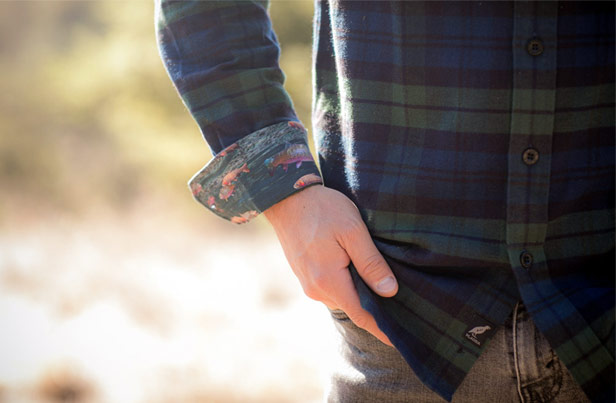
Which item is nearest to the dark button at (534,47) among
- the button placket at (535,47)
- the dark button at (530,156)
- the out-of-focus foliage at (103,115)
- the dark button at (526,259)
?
the button placket at (535,47)

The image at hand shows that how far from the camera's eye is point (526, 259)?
3.63 ft

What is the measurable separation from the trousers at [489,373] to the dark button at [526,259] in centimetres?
7

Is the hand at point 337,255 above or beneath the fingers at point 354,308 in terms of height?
above

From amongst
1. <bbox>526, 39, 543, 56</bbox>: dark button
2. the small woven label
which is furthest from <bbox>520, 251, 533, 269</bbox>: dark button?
<bbox>526, 39, 543, 56</bbox>: dark button

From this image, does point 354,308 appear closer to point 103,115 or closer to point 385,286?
point 385,286

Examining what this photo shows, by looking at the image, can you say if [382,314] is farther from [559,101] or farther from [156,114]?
[156,114]

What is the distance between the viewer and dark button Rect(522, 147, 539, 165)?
1100mm

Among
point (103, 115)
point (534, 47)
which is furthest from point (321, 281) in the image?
point (103, 115)

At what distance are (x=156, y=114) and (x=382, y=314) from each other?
6.41 m

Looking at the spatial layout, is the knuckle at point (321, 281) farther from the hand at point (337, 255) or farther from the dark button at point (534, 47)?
the dark button at point (534, 47)

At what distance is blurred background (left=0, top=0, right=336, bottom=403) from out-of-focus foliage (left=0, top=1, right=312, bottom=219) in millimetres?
24

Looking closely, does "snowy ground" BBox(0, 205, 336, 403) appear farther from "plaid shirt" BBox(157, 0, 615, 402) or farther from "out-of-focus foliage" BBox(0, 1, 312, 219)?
"plaid shirt" BBox(157, 0, 615, 402)

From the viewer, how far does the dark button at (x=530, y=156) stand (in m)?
1.10

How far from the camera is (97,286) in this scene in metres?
5.73
